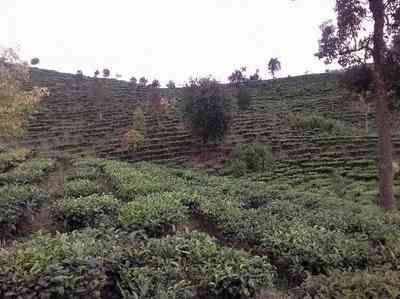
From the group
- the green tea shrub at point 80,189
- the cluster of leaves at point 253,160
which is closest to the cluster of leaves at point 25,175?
the green tea shrub at point 80,189

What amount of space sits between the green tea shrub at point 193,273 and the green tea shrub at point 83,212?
2.78 metres

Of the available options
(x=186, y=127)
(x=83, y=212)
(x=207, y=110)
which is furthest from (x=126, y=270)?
(x=186, y=127)

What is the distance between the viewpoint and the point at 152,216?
29.8 feet

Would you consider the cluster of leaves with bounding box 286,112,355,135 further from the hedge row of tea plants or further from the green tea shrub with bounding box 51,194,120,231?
the hedge row of tea plants

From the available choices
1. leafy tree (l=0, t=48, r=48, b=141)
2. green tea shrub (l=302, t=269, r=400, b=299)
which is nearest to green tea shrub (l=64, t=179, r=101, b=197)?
leafy tree (l=0, t=48, r=48, b=141)

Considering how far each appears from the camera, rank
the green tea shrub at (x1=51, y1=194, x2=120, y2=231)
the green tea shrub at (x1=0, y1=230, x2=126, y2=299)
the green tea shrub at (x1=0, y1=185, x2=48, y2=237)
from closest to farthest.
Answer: the green tea shrub at (x1=0, y1=230, x2=126, y2=299), the green tea shrub at (x1=0, y1=185, x2=48, y2=237), the green tea shrub at (x1=51, y1=194, x2=120, y2=231)

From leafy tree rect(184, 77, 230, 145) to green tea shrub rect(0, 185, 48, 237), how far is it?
1080 inches

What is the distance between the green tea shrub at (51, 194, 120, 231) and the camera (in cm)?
941

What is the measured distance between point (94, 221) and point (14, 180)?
7.26m

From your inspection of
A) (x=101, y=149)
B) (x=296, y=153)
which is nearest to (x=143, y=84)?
(x=101, y=149)

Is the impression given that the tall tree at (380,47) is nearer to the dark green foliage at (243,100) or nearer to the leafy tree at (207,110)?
the leafy tree at (207,110)

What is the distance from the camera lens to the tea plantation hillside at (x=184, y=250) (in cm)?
547

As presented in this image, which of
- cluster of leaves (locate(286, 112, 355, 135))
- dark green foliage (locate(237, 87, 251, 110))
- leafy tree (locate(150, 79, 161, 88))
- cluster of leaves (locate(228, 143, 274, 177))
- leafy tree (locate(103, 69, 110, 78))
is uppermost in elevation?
leafy tree (locate(103, 69, 110, 78))

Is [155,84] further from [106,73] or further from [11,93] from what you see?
[11,93]
